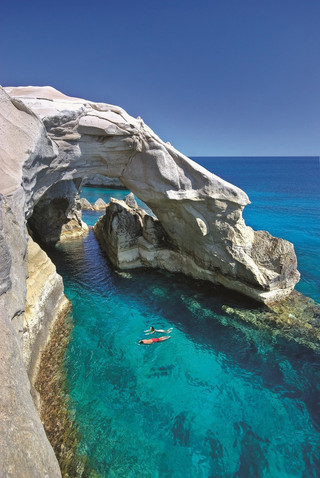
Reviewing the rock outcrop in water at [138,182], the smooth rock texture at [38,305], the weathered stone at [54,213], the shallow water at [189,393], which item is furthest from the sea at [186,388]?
the weathered stone at [54,213]

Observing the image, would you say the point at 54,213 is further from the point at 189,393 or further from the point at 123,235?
the point at 189,393

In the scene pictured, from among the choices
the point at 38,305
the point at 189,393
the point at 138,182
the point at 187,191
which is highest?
the point at 138,182

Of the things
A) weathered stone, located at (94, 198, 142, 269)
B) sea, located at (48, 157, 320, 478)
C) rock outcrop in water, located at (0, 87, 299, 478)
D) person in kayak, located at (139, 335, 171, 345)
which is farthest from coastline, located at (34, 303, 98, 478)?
weathered stone, located at (94, 198, 142, 269)

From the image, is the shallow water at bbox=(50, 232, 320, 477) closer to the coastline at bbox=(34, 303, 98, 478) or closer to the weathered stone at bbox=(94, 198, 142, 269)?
the coastline at bbox=(34, 303, 98, 478)

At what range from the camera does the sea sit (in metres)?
6.08

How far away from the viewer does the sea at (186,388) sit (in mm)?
6082

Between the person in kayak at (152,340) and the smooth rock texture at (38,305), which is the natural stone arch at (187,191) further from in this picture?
the person in kayak at (152,340)

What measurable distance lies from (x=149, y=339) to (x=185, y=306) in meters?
2.61

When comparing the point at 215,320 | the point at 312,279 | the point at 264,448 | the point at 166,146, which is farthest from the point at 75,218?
the point at 264,448

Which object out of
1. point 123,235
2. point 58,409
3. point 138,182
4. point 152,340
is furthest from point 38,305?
Answer: point 138,182

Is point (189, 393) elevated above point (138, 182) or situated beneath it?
situated beneath

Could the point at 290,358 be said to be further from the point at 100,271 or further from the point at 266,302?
the point at 100,271

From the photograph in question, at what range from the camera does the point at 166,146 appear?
12227mm

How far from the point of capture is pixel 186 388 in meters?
7.72
